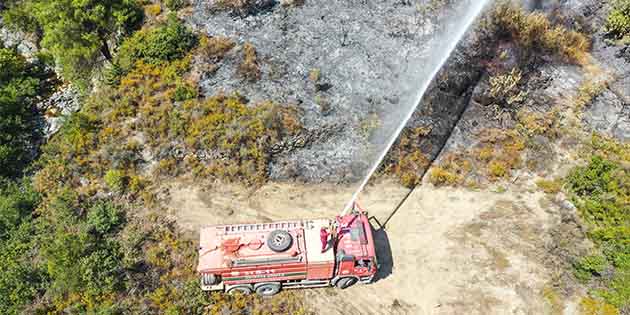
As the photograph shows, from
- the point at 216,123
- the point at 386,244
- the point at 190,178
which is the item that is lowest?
the point at 386,244

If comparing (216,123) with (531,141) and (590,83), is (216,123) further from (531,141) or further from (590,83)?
(590,83)

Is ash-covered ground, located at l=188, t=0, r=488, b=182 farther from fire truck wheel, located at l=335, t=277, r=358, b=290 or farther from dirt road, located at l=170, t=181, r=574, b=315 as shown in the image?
fire truck wheel, located at l=335, t=277, r=358, b=290

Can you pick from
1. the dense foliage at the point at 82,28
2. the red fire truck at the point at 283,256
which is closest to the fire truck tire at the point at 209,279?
the red fire truck at the point at 283,256

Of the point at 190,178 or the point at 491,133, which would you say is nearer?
the point at 190,178

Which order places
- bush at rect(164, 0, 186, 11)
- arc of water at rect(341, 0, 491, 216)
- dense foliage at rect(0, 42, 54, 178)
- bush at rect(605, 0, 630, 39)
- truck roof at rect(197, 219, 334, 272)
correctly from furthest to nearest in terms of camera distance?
bush at rect(164, 0, 186, 11)
bush at rect(605, 0, 630, 39)
dense foliage at rect(0, 42, 54, 178)
arc of water at rect(341, 0, 491, 216)
truck roof at rect(197, 219, 334, 272)

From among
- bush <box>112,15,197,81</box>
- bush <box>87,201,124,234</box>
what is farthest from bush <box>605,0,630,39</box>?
bush <box>87,201,124,234</box>

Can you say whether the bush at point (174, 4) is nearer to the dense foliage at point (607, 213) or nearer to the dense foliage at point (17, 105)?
the dense foliage at point (17, 105)

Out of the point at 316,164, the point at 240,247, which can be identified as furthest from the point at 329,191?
the point at 240,247

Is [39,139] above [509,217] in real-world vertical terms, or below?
above
